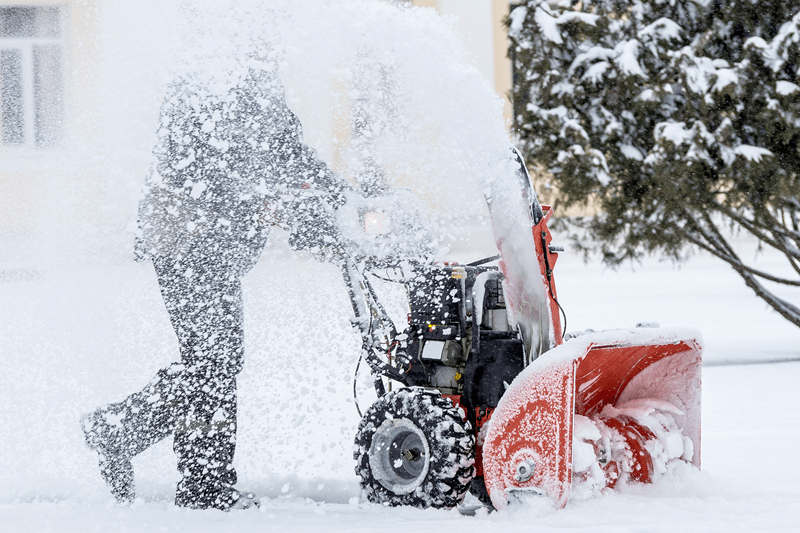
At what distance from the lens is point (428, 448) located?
3188 millimetres

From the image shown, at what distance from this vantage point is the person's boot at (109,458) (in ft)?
11.3

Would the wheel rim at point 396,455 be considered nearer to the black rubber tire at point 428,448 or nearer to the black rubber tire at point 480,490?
the black rubber tire at point 428,448

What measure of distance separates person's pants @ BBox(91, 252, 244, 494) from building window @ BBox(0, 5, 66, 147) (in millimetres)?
2913

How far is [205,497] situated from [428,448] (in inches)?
36.0

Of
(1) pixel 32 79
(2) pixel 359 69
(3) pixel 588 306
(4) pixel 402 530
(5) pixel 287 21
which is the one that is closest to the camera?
(4) pixel 402 530

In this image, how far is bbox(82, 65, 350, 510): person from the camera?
339cm

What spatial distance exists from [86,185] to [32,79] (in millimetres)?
5089

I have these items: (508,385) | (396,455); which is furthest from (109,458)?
(508,385)

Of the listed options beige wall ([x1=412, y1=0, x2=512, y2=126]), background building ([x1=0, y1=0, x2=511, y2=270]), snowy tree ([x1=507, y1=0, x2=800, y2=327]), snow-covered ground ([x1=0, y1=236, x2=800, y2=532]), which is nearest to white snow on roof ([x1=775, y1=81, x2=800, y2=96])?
snowy tree ([x1=507, y1=0, x2=800, y2=327])

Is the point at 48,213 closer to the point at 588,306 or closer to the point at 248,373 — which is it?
the point at 248,373

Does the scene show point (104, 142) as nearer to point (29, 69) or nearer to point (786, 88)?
point (786, 88)

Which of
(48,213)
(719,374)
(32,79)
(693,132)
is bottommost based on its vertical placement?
(719,374)

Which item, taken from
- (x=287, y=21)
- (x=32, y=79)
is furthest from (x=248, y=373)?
(x=32, y=79)

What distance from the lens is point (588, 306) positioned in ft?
41.1
